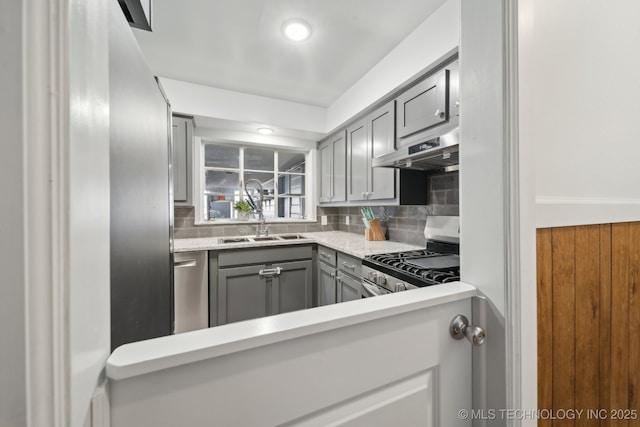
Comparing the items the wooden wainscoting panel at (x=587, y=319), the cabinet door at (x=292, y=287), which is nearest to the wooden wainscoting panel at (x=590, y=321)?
the wooden wainscoting panel at (x=587, y=319)

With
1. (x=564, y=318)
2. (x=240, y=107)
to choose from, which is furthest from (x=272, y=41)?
(x=564, y=318)

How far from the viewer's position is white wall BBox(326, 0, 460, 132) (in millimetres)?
1408

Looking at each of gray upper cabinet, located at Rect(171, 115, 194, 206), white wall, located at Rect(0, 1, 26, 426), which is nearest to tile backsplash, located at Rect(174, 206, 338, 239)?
gray upper cabinet, located at Rect(171, 115, 194, 206)

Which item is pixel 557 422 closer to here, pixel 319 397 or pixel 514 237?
pixel 514 237

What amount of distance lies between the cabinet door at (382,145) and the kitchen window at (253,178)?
124 centimetres

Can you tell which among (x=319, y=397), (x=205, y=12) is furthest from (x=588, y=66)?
(x=205, y=12)

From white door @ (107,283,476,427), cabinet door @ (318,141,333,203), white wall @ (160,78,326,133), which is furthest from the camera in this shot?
cabinet door @ (318,141,333,203)

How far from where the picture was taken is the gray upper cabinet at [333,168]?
2734 mm

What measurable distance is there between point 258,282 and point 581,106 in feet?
7.66

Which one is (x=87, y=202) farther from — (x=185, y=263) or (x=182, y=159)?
(x=182, y=159)

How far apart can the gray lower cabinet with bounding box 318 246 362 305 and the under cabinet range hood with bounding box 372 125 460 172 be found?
2.56ft

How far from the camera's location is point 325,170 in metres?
3.12

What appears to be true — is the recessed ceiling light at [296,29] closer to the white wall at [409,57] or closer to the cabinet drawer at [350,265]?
the white wall at [409,57]

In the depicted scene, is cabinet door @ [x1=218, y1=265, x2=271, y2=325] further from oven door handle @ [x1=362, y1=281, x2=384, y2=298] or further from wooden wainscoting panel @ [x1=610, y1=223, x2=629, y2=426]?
wooden wainscoting panel @ [x1=610, y1=223, x2=629, y2=426]
